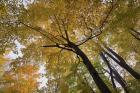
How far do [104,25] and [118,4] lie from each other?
1.16m

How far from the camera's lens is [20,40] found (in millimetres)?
13055

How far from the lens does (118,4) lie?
465 inches

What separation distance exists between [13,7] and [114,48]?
10534 mm

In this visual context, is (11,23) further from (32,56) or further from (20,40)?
(32,56)

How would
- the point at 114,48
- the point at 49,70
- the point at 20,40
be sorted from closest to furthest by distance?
the point at 20,40 → the point at 49,70 → the point at 114,48

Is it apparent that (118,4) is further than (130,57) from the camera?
No

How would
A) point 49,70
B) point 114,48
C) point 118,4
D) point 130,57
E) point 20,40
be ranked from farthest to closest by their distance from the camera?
point 130,57, point 114,48, point 49,70, point 20,40, point 118,4

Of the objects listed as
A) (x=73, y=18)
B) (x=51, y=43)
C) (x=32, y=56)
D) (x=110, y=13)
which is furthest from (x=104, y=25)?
(x=32, y=56)

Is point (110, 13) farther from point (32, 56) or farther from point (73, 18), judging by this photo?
point (32, 56)

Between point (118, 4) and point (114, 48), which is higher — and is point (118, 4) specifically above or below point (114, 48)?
below

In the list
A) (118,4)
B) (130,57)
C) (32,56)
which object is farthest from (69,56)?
(130,57)

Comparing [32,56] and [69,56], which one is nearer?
[32,56]

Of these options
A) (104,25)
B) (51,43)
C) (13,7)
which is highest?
(13,7)

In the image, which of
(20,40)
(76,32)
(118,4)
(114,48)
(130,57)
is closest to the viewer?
A: (118,4)
